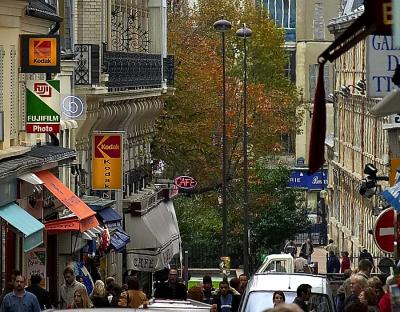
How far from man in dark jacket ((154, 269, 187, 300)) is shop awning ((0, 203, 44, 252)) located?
7.27 feet

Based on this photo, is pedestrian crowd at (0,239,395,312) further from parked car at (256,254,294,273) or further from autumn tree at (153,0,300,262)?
autumn tree at (153,0,300,262)

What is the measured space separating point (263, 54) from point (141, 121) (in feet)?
103

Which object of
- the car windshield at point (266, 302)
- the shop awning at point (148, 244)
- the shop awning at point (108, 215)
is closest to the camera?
the car windshield at point (266, 302)

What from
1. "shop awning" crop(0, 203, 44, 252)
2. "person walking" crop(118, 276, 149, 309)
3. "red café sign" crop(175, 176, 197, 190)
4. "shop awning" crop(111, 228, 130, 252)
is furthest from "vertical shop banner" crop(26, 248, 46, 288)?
"red café sign" crop(175, 176, 197, 190)

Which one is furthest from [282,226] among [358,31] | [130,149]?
[358,31]

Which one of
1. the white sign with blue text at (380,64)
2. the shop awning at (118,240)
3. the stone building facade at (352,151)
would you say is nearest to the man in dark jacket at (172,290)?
the white sign with blue text at (380,64)

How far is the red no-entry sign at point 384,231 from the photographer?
2508cm

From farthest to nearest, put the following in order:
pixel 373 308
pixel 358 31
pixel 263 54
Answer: pixel 263 54 < pixel 373 308 < pixel 358 31

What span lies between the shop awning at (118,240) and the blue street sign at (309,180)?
57867 millimetres

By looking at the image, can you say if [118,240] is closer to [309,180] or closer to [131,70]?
[131,70]

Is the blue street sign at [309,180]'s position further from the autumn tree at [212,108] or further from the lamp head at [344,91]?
the lamp head at [344,91]

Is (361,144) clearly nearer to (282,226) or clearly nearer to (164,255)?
(282,226)

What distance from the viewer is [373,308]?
21.1 meters

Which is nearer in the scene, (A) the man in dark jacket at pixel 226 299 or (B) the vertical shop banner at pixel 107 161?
(A) the man in dark jacket at pixel 226 299
